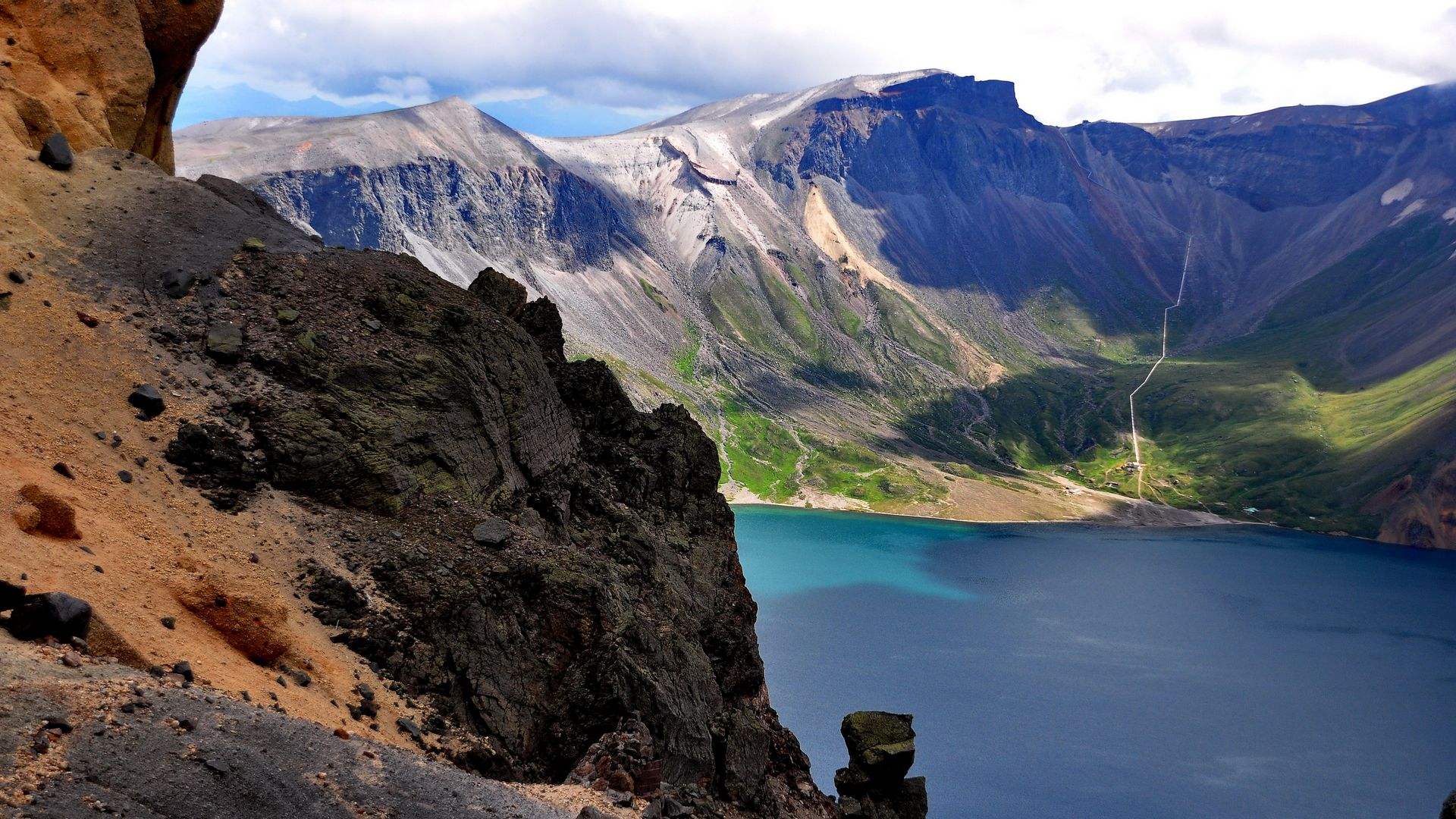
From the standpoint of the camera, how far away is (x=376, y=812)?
2106 centimetres

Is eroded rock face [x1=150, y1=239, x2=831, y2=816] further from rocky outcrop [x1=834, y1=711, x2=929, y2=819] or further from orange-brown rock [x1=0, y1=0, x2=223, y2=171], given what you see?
orange-brown rock [x1=0, y1=0, x2=223, y2=171]

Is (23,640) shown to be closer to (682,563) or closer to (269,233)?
(269,233)

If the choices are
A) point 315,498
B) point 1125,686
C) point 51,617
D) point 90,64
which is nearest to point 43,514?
point 51,617

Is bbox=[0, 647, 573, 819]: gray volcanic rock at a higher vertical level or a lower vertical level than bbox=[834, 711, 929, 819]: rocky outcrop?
higher

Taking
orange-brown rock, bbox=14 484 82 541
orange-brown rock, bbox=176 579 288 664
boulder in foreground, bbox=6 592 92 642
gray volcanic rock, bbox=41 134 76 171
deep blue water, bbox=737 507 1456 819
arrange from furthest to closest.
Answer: deep blue water, bbox=737 507 1456 819 → gray volcanic rock, bbox=41 134 76 171 → orange-brown rock, bbox=176 579 288 664 → orange-brown rock, bbox=14 484 82 541 → boulder in foreground, bbox=6 592 92 642

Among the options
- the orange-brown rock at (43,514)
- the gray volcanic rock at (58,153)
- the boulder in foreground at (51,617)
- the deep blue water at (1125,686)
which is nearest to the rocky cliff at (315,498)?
the orange-brown rock at (43,514)

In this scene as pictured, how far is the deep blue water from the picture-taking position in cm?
10500

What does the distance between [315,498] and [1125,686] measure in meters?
127

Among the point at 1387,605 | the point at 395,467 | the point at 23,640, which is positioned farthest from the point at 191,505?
the point at 1387,605

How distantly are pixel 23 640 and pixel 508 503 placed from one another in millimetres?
19155

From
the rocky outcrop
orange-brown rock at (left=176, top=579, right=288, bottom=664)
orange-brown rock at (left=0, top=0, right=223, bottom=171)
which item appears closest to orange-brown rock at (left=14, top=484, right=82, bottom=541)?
orange-brown rock at (left=176, top=579, right=288, bottom=664)

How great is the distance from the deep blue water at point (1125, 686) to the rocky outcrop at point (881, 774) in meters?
52.7

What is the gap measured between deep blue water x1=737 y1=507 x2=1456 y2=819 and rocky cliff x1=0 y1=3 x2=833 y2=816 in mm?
66529

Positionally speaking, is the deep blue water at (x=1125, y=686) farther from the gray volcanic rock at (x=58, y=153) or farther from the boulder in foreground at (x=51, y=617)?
the boulder in foreground at (x=51, y=617)
